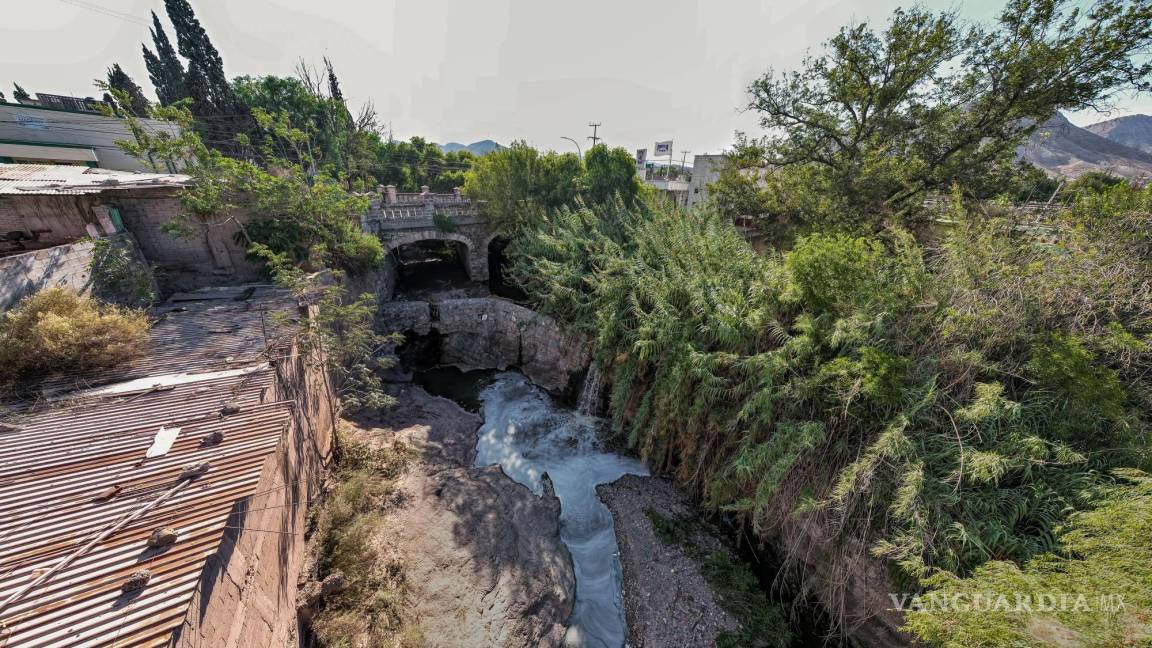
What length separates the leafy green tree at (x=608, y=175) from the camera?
58.2ft

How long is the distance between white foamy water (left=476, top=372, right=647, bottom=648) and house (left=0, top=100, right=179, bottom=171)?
19.9 m

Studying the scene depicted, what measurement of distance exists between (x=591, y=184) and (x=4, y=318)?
17270 millimetres

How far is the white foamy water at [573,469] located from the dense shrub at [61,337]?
779 centimetres

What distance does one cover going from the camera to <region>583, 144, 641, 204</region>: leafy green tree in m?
17.7

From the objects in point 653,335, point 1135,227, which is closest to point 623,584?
point 653,335

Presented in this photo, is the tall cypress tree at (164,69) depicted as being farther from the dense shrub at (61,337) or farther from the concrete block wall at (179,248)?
the dense shrub at (61,337)

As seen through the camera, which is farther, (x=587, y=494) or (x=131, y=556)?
(x=587, y=494)

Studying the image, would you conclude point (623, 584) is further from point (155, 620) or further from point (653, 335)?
point (155, 620)

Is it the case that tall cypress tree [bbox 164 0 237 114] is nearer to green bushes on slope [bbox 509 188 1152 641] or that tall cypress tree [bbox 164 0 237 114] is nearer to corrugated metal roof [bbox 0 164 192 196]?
corrugated metal roof [bbox 0 164 192 196]

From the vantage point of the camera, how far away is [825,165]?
39.5ft

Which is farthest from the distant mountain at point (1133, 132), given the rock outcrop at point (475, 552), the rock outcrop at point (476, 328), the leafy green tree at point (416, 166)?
the rock outcrop at point (475, 552)

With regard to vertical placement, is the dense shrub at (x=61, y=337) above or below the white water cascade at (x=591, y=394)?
above

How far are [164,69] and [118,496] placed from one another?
141 feet

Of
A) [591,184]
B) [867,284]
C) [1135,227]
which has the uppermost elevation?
[591,184]
